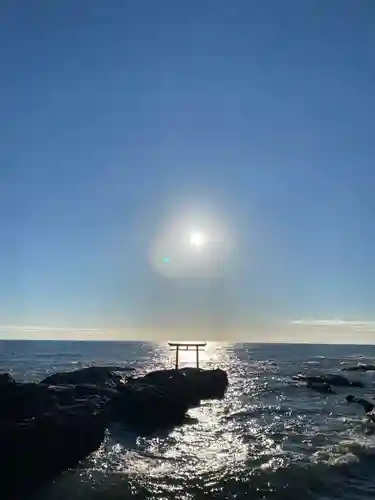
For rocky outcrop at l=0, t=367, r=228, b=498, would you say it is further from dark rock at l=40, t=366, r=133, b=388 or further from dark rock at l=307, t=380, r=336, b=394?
dark rock at l=307, t=380, r=336, b=394

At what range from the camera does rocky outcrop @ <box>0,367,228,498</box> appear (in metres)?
22.6

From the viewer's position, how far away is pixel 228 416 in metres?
38.8

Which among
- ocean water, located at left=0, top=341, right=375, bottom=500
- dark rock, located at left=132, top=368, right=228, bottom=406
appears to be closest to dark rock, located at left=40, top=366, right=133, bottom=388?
dark rock, located at left=132, top=368, right=228, bottom=406

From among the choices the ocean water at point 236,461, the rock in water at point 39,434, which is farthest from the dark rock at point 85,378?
the rock in water at point 39,434

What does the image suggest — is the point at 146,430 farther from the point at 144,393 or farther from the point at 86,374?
the point at 86,374

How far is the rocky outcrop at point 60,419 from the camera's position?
22641mm

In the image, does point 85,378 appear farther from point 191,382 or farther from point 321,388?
point 321,388

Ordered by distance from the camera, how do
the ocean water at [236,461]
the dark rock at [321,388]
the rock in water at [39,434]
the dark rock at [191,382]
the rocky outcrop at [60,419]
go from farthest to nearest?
the dark rock at [321,388] → the dark rock at [191,382] → the rocky outcrop at [60,419] → the rock in water at [39,434] → the ocean water at [236,461]

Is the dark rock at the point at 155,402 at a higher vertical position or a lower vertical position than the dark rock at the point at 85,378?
lower

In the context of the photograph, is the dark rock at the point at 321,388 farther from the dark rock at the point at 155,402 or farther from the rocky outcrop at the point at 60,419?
the rocky outcrop at the point at 60,419

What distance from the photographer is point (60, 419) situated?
2523cm

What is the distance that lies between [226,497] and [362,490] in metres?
6.90

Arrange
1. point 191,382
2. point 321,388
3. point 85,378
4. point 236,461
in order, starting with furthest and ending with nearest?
point 321,388, point 191,382, point 85,378, point 236,461

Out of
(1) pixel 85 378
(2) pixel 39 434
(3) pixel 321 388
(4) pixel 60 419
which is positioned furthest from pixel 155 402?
(3) pixel 321 388
